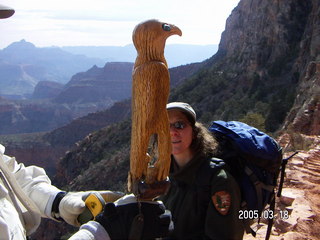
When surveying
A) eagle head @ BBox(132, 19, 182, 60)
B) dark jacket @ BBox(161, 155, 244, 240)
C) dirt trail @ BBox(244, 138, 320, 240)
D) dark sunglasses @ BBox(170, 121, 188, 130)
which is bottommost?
dirt trail @ BBox(244, 138, 320, 240)

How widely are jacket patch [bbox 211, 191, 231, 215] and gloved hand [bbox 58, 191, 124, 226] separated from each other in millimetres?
486

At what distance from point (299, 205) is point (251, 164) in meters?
1.99

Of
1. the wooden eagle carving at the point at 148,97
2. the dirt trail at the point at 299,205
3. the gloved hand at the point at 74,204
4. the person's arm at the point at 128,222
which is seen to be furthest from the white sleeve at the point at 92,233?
the dirt trail at the point at 299,205

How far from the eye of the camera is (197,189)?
203cm

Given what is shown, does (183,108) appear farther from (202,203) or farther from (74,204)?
(74,204)

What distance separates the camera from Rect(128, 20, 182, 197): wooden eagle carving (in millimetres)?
Result: 1427

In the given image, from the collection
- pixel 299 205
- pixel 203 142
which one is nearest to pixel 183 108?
pixel 203 142

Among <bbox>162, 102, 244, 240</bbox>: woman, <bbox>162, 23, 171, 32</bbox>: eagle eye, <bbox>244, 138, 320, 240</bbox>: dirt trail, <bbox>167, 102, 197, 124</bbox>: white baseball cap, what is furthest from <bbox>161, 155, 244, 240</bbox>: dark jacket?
<bbox>244, 138, 320, 240</bbox>: dirt trail

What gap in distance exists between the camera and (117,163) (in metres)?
21.9

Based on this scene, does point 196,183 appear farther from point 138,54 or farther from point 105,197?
point 138,54

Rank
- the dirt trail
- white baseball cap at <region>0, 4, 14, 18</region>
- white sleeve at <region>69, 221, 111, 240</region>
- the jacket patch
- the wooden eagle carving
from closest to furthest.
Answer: white sleeve at <region>69, 221, 111, 240</region> < the wooden eagle carving < white baseball cap at <region>0, 4, 14, 18</region> < the jacket patch < the dirt trail

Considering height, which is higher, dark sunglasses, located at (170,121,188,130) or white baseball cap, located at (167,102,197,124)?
white baseball cap, located at (167,102,197,124)

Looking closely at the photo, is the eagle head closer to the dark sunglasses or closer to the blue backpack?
the dark sunglasses

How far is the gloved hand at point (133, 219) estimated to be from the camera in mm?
1404
